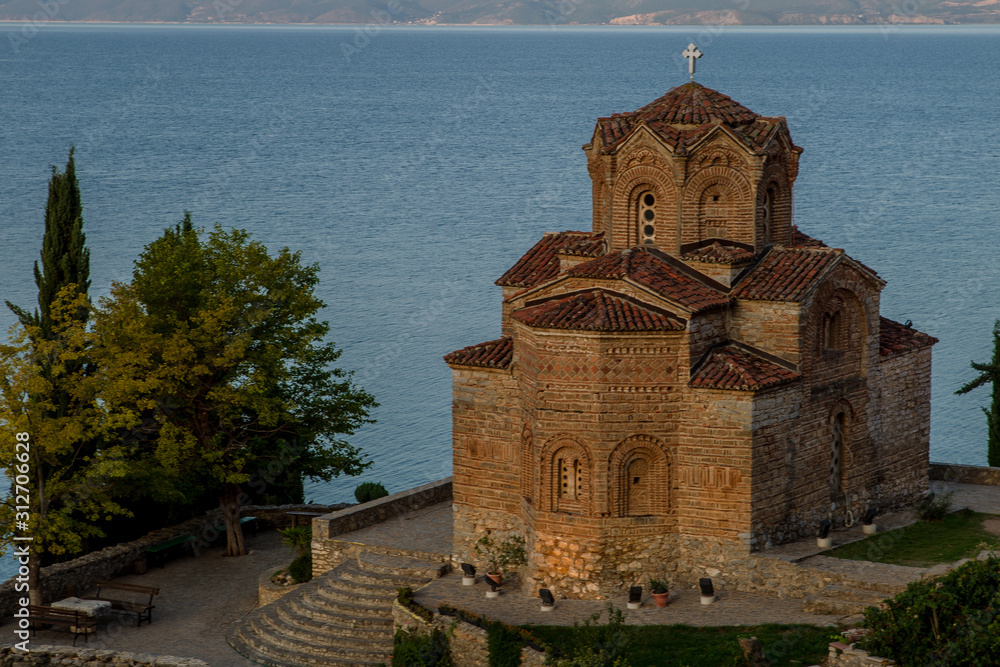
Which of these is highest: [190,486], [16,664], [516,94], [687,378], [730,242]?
[516,94]

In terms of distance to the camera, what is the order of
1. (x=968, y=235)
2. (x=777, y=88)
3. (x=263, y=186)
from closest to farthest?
(x=968, y=235) < (x=263, y=186) < (x=777, y=88)

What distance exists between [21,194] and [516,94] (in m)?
84.6

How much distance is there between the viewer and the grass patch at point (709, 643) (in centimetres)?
2573

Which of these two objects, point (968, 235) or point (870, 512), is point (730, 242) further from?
point (968, 235)

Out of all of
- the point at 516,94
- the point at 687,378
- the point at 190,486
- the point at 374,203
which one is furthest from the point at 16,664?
the point at 516,94

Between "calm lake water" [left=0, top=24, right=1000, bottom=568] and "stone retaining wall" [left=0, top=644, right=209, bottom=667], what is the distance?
2219 centimetres

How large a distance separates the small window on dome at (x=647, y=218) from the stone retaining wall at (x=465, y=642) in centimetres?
972

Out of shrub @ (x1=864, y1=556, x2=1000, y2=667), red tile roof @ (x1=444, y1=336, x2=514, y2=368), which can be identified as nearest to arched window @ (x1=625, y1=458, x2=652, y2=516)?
red tile roof @ (x1=444, y1=336, x2=514, y2=368)

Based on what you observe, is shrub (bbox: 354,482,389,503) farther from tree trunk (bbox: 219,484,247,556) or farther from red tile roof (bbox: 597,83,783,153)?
red tile roof (bbox: 597,83,783,153)

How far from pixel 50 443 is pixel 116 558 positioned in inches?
182

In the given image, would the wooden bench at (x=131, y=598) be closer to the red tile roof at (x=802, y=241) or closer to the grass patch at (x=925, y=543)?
the grass patch at (x=925, y=543)

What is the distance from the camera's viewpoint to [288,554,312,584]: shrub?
33000 mm

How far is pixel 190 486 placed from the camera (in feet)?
120

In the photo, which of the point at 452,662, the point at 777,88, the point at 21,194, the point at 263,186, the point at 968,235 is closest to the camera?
the point at 452,662
